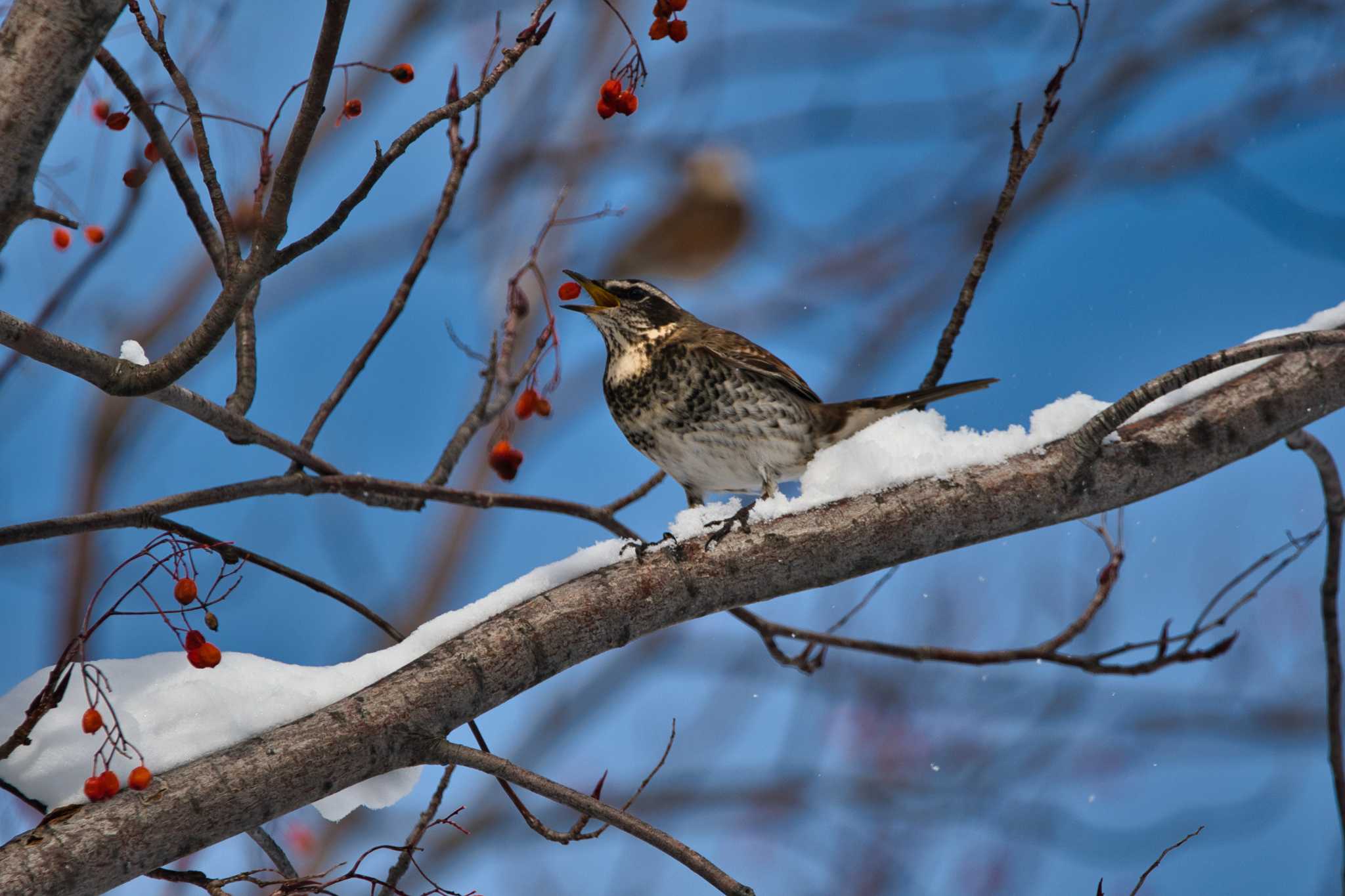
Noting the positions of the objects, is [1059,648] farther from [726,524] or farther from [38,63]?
[38,63]

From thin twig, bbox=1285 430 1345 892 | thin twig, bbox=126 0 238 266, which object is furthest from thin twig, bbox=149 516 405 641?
thin twig, bbox=1285 430 1345 892

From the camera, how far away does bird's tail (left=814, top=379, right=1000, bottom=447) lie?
2.80 metres

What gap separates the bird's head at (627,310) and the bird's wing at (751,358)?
176mm

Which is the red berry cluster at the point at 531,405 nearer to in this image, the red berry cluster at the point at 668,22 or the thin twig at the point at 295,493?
the thin twig at the point at 295,493

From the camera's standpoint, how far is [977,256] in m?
2.58

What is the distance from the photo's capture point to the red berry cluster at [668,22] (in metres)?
1.84

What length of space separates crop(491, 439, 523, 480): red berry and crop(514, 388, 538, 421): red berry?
0.11 m

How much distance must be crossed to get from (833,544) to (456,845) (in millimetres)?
4246

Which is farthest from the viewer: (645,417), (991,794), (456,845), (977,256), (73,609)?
(456,845)

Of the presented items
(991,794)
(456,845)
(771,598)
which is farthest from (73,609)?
(991,794)

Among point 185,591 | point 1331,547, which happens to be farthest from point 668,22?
point 1331,547

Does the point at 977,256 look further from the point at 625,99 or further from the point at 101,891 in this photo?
the point at 101,891

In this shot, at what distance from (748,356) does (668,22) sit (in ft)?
4.07

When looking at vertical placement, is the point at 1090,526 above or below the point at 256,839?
above
